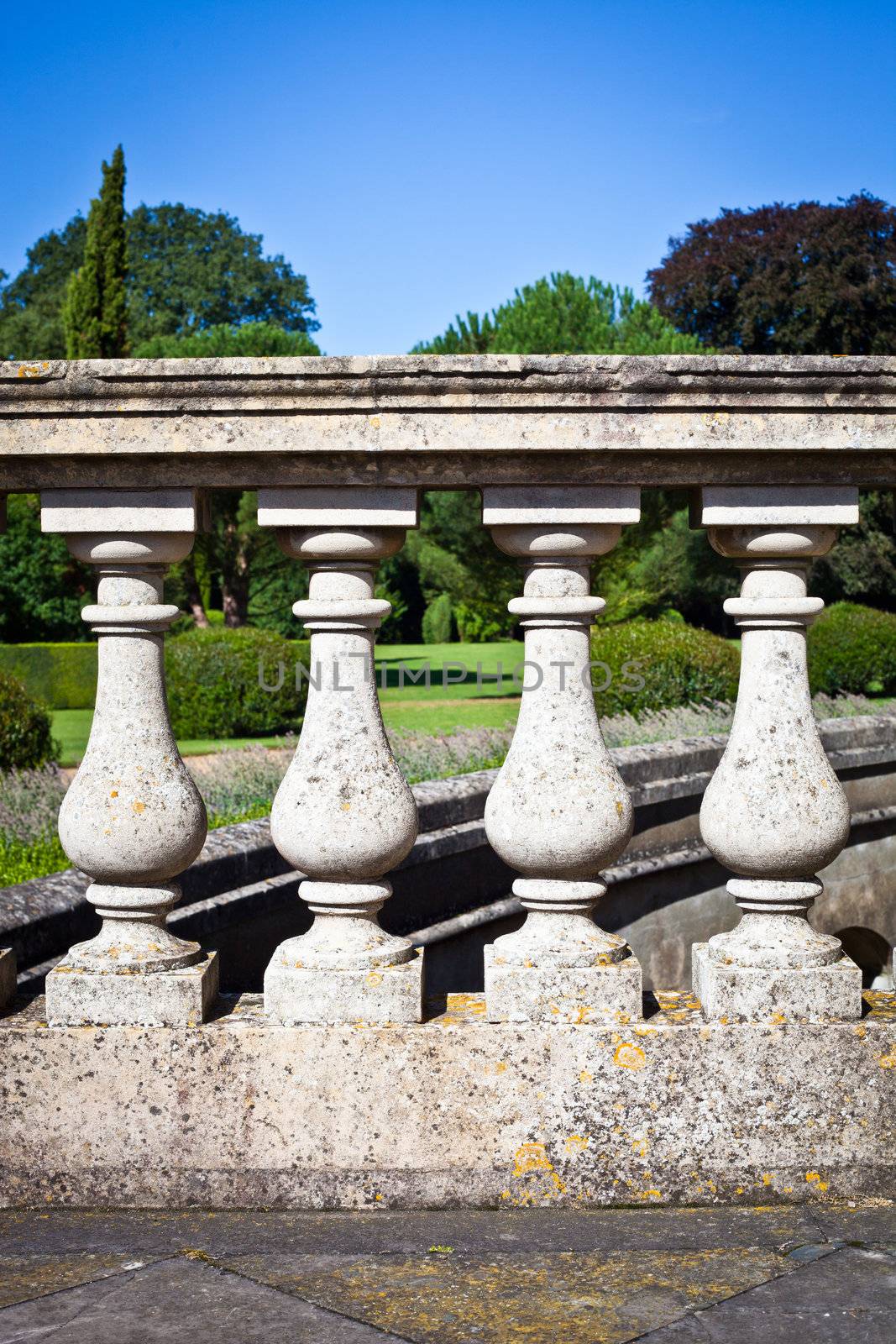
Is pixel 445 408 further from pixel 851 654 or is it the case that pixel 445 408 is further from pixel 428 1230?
pixel 851 654

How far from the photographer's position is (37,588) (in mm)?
25031

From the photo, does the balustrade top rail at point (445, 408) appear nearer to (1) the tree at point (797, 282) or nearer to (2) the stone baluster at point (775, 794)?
(2) the stone baluster at point (775, 794)

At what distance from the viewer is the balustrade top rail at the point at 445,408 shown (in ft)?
7.30

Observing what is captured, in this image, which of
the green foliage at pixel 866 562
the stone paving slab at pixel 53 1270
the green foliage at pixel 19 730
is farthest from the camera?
the green foliage at pixel 866 562

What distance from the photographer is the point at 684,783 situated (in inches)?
260

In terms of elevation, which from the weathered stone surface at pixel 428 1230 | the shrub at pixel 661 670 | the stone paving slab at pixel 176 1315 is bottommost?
the weathered stone surface at pixel 428 1230

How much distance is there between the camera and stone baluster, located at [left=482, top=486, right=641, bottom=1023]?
227cm

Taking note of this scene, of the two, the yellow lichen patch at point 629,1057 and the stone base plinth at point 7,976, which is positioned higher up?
the stone base plinth at point 7,976

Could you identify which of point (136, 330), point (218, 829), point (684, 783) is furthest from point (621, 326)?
point (136, 330)

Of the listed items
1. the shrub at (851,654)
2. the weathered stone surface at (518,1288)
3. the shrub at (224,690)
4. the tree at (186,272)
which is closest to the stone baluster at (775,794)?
the weathered stone surface at (518,1288)

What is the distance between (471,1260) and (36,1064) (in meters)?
0.87

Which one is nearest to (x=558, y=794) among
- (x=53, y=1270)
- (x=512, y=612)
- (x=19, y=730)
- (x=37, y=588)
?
(x=512, y=612)

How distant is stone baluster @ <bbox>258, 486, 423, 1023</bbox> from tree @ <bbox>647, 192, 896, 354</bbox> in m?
34.5

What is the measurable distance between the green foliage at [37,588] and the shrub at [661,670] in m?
14.6
